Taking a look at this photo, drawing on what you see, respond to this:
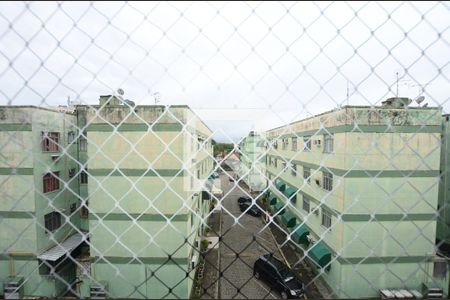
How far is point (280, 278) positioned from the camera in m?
6.91

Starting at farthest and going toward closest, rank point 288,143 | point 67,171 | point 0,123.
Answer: point 288,143 < point 67,171 < point 0,123

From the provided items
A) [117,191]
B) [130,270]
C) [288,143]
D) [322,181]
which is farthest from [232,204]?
[117,191]

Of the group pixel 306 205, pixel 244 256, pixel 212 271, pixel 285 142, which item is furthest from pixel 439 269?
pixel 285 142

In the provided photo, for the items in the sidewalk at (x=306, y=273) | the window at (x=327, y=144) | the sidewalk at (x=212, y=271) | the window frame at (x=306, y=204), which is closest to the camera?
the sidewalk at (x=306, y=273)

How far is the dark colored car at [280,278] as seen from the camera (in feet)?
21.8

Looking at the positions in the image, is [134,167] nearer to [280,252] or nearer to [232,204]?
[280,252]

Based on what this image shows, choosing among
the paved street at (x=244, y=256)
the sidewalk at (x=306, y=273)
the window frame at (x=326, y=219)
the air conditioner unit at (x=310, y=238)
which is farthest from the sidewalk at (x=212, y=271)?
the window frame at (x=326, y=219)

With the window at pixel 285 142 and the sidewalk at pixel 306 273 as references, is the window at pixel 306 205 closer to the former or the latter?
the sidewalk at pixel 306 273

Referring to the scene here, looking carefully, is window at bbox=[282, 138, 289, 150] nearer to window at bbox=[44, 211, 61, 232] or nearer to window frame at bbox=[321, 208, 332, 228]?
window frame at bbox=[321, 208, 332, 228]

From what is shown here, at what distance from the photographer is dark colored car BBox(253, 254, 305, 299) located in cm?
665

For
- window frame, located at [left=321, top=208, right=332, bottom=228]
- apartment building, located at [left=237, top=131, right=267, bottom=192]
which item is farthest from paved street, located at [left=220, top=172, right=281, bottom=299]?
apartment building, located at [left=237, top=131, right=267, bottom=192]

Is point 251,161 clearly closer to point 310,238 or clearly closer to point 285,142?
point 310,238

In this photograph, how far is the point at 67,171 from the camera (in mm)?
8758

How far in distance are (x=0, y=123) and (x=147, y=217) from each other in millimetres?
4374
